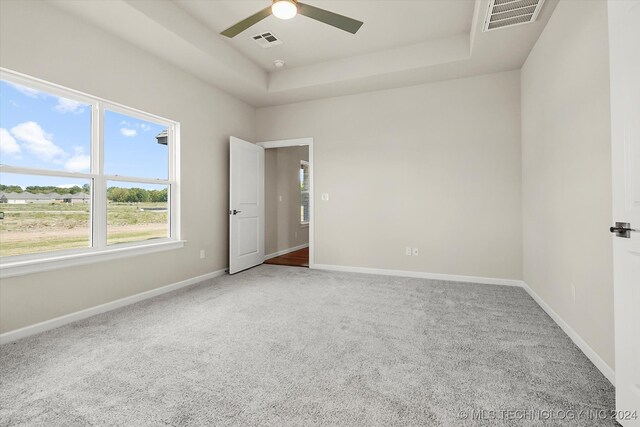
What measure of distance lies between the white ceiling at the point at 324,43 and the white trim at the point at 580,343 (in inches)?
107

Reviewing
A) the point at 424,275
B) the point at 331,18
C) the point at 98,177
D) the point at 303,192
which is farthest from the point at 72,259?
the point at 303,192

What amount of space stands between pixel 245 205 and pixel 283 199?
1558 millimetres

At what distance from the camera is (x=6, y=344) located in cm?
218

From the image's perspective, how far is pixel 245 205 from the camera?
4.68m

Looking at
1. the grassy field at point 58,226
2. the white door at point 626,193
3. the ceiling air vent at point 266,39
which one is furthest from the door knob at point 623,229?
the grassy field at point 58,226

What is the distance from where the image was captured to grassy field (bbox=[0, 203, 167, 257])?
7.67 ft

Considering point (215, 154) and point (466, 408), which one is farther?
point (215, 154)

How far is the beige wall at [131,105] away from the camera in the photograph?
2.30 meters

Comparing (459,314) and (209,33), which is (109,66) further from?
(459,314)

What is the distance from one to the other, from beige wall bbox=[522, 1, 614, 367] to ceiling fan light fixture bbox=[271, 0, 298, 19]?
202cm

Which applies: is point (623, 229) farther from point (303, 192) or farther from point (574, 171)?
point (303, 192)

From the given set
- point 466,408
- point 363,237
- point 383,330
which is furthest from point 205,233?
point 466,408

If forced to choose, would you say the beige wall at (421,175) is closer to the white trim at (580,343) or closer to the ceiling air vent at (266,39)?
the white trim at (580,343)

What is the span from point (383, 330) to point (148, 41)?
3.70m
